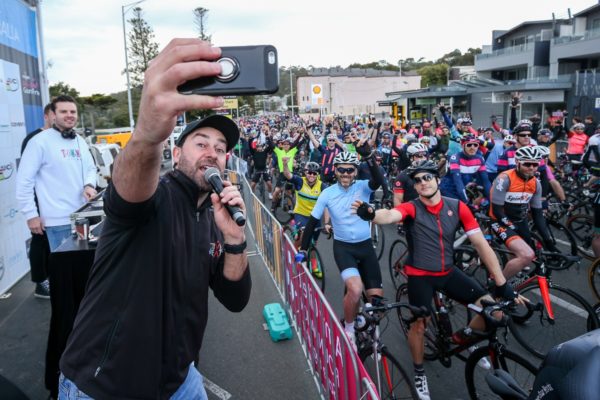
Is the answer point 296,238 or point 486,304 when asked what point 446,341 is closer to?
point 486,304

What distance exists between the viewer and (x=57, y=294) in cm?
361

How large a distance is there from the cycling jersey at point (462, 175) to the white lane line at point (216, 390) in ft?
19.3

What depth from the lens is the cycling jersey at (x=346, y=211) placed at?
5359 millimetres

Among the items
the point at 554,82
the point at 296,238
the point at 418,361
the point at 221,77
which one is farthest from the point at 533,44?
the point at 221,77

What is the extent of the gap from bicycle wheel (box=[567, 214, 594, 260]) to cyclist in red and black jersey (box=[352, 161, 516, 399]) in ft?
15.0

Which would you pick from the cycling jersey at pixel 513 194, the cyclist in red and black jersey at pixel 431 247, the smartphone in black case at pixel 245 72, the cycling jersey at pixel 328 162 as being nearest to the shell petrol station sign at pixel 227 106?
the smartphone in black case at pixel 245 72

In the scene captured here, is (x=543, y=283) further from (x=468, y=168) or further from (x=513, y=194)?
(x=468, y=168)

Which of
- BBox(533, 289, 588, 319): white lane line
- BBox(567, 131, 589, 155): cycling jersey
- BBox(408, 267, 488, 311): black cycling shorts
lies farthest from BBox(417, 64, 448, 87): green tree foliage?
BBox(408, 267, 488, 311): black cycling shorts

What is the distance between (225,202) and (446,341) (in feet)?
10.8

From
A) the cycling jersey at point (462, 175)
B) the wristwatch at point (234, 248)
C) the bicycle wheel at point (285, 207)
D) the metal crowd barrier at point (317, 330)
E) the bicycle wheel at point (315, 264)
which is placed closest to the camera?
the wristwatch at point (234, 248)

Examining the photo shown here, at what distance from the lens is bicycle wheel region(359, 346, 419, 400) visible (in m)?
3.58

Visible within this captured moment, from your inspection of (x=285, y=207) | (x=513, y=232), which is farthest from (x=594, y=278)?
(x=285, y=207)

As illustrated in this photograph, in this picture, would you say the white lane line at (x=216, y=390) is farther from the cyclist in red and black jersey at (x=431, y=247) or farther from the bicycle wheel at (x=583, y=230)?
the bicycle wheel at (x=583, y=230)

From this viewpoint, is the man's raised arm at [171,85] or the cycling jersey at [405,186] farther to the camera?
the cycling jersey at [405,186]
